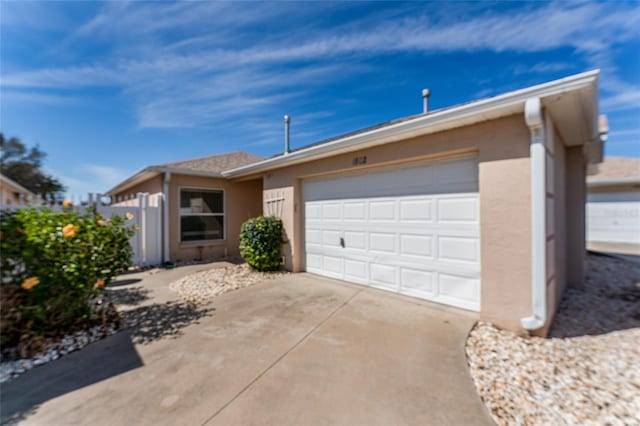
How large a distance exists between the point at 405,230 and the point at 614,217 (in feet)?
48.5

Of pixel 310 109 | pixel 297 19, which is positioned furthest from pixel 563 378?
pixel 310 109

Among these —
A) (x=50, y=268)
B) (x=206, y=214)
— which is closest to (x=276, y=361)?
(x=50, y=268)

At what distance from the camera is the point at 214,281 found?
18.3 ft

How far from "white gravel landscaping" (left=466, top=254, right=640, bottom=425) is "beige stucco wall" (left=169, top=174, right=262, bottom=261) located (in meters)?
7.86

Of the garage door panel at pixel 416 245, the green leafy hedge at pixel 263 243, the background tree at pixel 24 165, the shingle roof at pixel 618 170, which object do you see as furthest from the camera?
the background tree at pixel 24 165

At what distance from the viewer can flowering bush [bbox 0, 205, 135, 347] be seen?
9.39 ft

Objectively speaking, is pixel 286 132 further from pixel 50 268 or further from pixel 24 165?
pixel 24 165

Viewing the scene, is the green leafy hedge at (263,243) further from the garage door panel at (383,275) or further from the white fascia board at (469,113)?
the garage door panel at (383,275)

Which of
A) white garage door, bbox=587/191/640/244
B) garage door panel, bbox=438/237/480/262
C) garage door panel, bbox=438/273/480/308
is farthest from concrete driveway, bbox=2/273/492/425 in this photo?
white garage door, bbox=587/191/640/244

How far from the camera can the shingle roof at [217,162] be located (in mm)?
8836

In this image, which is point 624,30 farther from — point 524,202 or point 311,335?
point 311,335

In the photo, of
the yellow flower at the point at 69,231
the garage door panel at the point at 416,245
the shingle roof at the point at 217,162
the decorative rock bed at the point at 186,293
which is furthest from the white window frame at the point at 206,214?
the garage door panel at the point at 416,245

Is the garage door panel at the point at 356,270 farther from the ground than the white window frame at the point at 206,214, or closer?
closer

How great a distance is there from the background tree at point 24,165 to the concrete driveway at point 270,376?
79.9 feet
